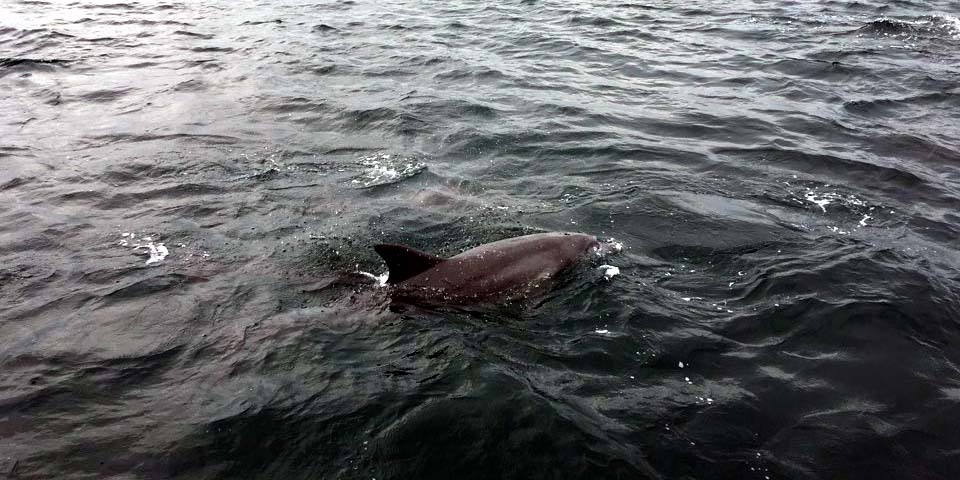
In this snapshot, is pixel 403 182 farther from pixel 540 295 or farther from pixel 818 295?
pixel 818 295

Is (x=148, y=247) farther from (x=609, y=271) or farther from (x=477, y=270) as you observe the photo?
(x=609, y=271)

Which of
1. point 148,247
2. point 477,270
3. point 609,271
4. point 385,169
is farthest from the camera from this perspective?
point 385,169

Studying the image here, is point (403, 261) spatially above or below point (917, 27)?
below

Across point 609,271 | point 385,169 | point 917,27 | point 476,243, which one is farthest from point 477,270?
point 917,27

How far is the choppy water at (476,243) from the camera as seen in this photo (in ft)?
15.5

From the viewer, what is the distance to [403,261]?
6.24 m

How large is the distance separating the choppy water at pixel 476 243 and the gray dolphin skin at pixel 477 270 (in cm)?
30

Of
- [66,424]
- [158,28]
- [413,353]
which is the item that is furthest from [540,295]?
[158,28]

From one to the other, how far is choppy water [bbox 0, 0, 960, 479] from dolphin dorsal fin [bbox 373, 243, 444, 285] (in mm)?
422

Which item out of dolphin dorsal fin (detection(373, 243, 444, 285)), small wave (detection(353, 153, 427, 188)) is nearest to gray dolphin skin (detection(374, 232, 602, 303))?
dolphin dorsal fin (detection(373, 243, 444, 285))

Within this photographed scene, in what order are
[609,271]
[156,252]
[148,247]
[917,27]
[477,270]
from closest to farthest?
[477,270]
[609,271]
[156,252]
[148,247]
[917,27]

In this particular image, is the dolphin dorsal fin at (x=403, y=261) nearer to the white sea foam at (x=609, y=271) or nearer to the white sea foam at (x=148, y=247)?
the white sea foam at (x=609, y=271)

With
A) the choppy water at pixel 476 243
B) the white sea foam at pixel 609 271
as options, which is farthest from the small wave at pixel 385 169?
the white sea foam at pixel 609 271

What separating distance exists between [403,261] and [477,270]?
2.64ft
